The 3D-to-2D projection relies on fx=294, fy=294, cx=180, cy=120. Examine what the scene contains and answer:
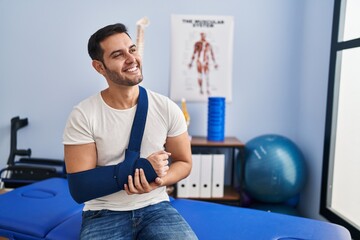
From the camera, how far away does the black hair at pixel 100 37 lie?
123 centimetres

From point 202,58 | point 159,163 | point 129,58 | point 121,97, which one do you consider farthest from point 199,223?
point 202,58

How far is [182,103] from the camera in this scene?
2.39 m

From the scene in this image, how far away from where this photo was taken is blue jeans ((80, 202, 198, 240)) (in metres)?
1.13

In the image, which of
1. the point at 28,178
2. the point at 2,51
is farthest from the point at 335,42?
the point at 2,51

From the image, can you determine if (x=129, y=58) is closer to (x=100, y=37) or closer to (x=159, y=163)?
(x=100, y=37)

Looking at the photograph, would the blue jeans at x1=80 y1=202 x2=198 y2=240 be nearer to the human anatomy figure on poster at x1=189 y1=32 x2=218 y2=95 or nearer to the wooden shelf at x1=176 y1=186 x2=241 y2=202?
the wooden shelf at x1=176 y1=186 x2=241 y2=202

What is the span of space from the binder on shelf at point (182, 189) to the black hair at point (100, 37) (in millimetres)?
1284

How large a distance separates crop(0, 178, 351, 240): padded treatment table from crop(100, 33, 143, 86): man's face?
2.29 ft

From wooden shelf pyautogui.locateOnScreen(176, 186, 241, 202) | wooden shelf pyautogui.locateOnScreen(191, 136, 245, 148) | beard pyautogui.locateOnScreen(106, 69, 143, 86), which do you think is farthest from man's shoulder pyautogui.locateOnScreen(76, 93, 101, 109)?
wooden shelf pyautogui.locateOnScreen(176, 186, 241, 202)

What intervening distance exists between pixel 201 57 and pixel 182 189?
1.10 m

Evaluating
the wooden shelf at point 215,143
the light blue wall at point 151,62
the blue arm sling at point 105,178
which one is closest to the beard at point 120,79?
the blue arm sling at point 105,178

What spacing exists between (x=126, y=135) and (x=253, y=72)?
161 cm

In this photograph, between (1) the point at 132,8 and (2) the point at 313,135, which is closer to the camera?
(2) the point at 313,135

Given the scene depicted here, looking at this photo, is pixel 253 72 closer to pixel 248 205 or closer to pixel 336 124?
pixel 336 124
